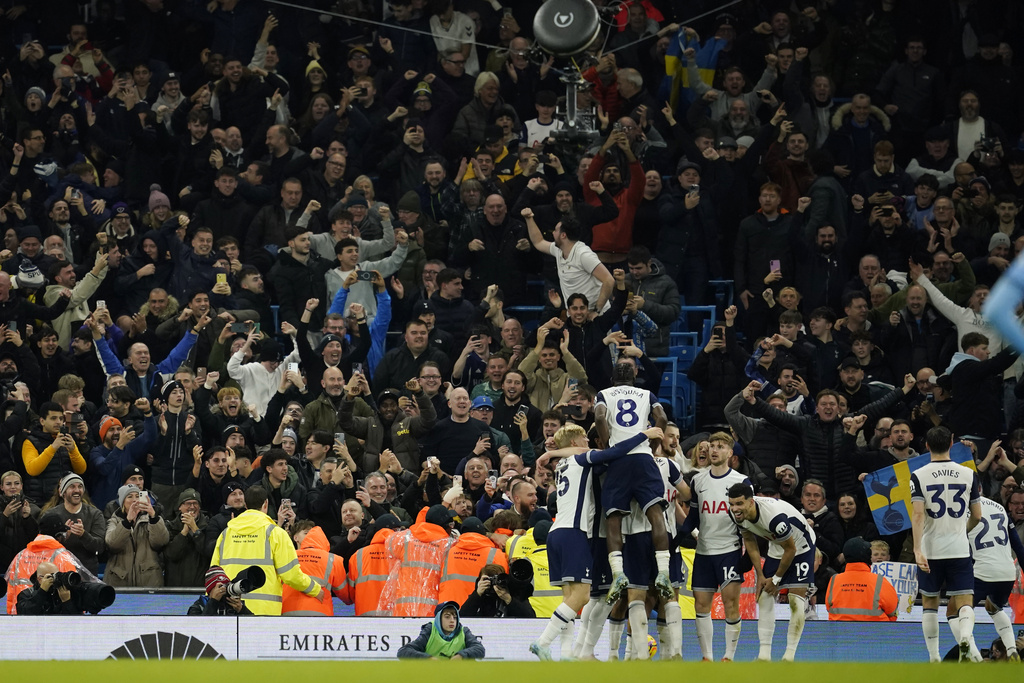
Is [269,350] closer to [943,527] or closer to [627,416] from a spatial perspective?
[627,416]

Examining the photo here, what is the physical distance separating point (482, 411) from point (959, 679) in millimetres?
9010

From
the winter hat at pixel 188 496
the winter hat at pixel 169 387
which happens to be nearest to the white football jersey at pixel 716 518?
the winter hat at pixel 188 496

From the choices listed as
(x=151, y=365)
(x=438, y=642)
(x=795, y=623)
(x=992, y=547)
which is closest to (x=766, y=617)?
(x=795, y=623)

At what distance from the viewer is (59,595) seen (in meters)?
12.5

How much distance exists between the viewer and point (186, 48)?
20.8 meters

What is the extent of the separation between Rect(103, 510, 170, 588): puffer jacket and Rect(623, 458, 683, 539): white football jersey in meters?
4.73

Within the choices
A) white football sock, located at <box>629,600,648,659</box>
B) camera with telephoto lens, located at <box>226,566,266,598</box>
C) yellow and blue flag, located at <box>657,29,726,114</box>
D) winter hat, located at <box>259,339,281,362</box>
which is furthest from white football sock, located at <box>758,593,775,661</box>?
yellow and blue flag, located at <box>657,29,726,114</box>

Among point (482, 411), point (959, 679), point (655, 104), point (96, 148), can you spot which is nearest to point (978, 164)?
point (655, 104)

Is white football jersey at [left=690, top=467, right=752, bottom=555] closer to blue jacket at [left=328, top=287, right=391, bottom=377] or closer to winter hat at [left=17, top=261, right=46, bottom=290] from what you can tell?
blue jacket at [left=328, top=287, right=391, bottom=377]

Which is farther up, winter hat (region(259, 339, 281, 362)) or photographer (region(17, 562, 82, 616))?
winter hat (region(259, 339, 281, 362))

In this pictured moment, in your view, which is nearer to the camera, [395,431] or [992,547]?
[992,547]

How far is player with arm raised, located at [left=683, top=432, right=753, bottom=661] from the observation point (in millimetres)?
12148

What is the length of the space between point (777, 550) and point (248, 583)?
13.2 ft

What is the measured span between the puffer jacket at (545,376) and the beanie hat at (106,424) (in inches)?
156
